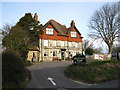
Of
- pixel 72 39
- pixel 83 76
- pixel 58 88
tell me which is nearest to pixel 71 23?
pixel 72 39

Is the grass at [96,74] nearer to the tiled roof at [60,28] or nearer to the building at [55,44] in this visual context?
the building at [55,44]

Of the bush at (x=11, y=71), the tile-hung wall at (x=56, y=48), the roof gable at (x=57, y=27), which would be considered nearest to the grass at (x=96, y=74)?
the bush at (x=11, y=71)

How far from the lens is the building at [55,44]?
38281 millimetres

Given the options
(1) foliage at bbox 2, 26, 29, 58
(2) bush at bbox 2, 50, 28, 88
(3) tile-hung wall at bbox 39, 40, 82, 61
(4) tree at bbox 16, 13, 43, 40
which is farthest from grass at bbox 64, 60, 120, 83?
(3) tile-hung wall at bbox 39, 40, 82, 61

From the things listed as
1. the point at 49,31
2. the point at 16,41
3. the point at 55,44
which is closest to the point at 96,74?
the point at 16,41

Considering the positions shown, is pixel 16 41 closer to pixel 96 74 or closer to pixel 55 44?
pixel 96 74

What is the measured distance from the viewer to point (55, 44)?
41.2m

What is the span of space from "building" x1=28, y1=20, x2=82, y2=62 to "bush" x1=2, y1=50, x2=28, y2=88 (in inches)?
943

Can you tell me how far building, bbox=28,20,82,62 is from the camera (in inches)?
1507

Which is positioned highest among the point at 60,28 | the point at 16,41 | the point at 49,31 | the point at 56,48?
the point at 60,28

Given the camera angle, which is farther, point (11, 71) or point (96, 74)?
point (96, 74)

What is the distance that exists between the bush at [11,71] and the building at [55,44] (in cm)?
2394

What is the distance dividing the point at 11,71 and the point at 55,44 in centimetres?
3016

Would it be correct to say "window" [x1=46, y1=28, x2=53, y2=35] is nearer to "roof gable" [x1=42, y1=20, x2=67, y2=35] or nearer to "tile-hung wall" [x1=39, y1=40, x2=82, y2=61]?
"roof gable" [x1=42, y1=20, x2=67, y2=35]
